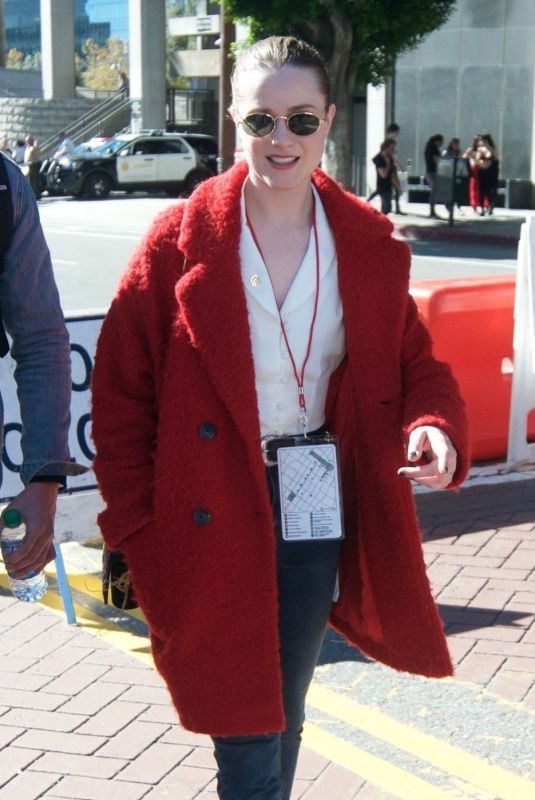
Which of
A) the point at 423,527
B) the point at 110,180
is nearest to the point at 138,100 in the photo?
the point at 110,180

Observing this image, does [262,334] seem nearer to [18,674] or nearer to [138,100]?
[18,674]

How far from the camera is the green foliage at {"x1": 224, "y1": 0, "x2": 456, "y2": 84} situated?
20.1 meters

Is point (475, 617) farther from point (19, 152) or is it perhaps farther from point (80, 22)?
point (80, 22)

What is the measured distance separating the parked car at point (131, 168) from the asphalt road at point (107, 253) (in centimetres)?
245

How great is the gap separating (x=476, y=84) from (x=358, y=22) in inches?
291

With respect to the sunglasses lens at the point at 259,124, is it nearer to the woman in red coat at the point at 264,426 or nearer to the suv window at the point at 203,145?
the woman in red coat at the point at 264,426

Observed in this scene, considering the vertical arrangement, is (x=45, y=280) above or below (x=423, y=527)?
above

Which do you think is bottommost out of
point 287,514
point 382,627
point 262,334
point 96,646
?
point 96,646

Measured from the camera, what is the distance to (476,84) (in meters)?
27.5

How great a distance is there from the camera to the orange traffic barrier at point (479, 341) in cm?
707

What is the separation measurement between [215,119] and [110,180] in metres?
17.6

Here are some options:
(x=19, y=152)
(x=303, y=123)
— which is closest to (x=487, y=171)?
(x=19, y=152)

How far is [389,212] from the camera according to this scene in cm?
2598

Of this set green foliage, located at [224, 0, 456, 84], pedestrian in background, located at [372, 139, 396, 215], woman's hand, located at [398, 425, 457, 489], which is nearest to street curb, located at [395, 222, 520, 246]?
pedestrian in background, located at [372, 139, 396, 215]
